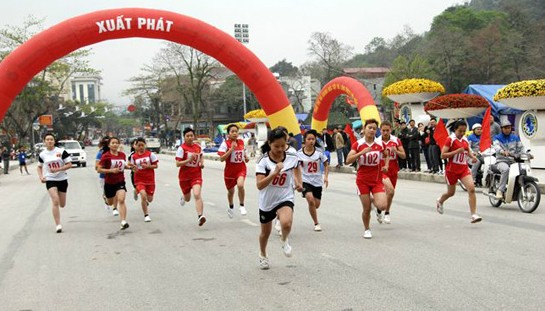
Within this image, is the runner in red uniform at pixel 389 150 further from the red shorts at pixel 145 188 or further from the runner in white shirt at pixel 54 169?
the runner in white shirt at pixel 54 169

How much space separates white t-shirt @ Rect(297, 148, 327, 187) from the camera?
9227 millimetres

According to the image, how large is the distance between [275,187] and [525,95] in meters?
13.3

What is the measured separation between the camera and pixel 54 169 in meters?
10.4

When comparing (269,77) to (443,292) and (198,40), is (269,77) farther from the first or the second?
(443,292)

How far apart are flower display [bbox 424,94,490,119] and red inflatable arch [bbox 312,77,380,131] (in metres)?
2.46

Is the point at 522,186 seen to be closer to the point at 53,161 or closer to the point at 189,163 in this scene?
the point at 189,163

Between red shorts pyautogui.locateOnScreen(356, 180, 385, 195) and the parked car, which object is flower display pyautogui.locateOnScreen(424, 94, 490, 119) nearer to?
red shorts pyautogui.locateOnScreen(356, 180, 385, 195)

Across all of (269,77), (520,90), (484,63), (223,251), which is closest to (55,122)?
(484,63)

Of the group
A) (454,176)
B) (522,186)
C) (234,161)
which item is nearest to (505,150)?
(522,186)

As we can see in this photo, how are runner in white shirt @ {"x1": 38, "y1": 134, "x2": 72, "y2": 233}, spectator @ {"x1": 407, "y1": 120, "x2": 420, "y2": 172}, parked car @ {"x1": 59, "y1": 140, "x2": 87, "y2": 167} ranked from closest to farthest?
1. runner in white shirt @ {"x1": 38, "y1": 134, "x2": 72, "y2": 233}
2. spectator @ {"x1": 407, "y1": 120, "x2": 420, "y2": 172}
3. parked car @ {"x1": 59, "y1": 140, "x2": 87, "y2": 167}

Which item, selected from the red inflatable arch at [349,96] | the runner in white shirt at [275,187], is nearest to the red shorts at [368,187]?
the runner in white shirt at [275,187]

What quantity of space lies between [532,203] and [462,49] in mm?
43185

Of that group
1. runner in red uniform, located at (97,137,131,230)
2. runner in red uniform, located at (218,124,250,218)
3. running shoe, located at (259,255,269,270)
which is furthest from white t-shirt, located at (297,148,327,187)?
runner in red uniform, located at (97,137,131,230)

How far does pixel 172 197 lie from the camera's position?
614 inches
